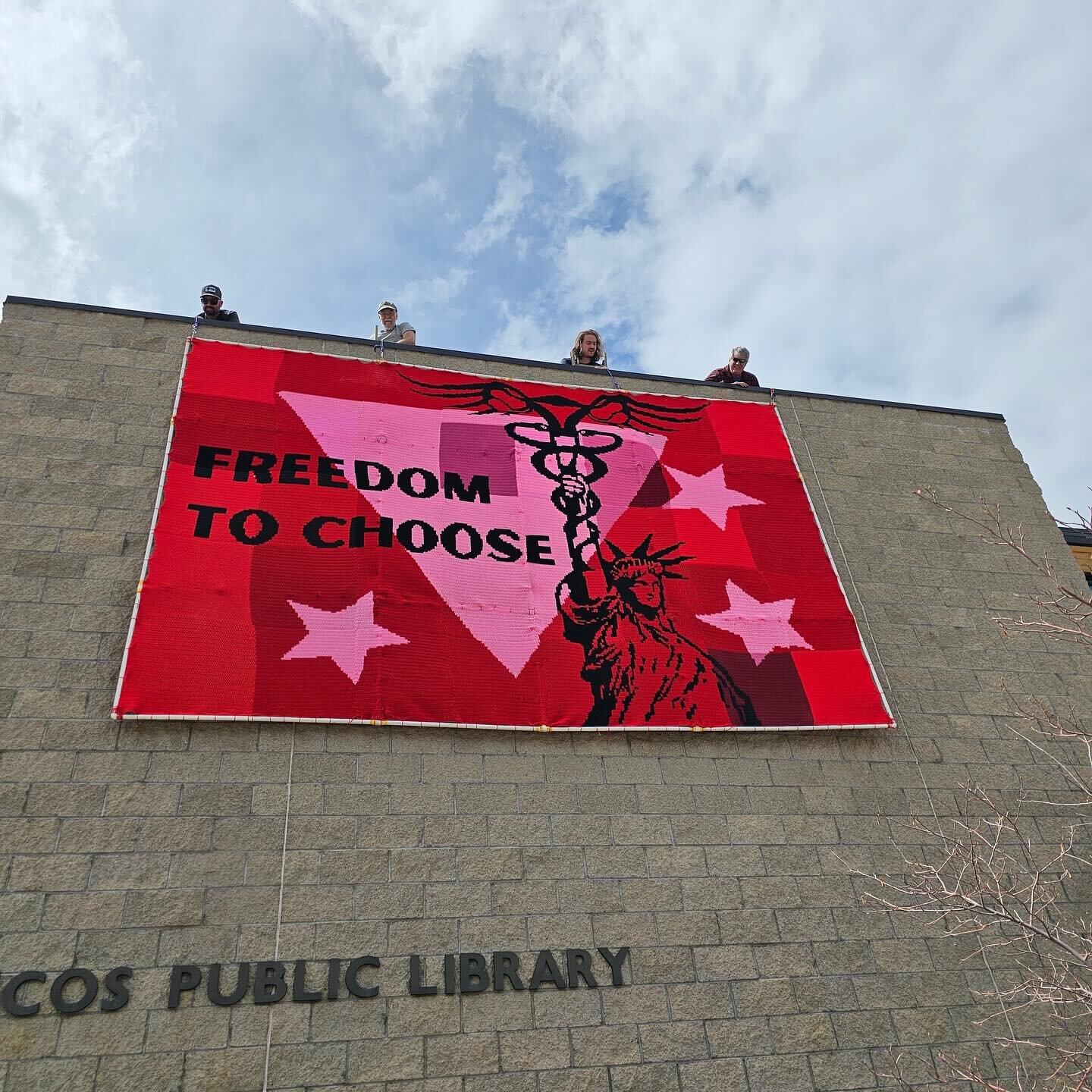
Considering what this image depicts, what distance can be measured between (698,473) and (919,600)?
203 cm

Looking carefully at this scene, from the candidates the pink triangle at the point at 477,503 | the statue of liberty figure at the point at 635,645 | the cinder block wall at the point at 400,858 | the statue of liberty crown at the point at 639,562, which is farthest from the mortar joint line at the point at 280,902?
the statue of liberty crown at the point at 639,562

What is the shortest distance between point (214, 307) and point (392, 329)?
4.80 feet

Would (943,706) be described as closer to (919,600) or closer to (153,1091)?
(919,600)

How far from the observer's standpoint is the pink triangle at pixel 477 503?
19.4 ft

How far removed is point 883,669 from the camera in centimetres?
657

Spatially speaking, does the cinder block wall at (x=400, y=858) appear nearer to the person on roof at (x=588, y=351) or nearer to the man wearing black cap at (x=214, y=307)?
the man wearing black cap at (x=214, y=307)

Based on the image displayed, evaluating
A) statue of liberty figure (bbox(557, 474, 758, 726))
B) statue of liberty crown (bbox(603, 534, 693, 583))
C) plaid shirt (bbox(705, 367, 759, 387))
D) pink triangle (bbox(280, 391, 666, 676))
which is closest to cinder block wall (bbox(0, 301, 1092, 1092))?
statue of liberty figure (bbox(557, 474, 758, 726))

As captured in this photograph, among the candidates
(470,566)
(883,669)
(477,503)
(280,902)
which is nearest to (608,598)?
(470,566)

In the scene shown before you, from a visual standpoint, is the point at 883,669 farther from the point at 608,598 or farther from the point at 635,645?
the point at 608,598

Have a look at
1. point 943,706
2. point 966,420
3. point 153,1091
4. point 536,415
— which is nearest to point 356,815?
point 153,1091

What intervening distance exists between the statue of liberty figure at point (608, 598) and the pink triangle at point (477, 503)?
108mm

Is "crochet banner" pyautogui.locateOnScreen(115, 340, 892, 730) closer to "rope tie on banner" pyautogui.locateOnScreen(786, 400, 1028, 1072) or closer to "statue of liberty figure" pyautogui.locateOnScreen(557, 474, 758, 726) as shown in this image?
"statue of liberty figure" pyautogui.locateOnScreen(557, 474, 758, 726)

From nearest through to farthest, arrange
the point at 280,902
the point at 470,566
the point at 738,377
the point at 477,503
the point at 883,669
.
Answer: the point at 280,902 → the point at 470,566 → the point at 477,503 → the point at 883,669 → the point at 738,377

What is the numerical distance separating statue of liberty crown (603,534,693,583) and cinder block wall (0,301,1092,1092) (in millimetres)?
1211
